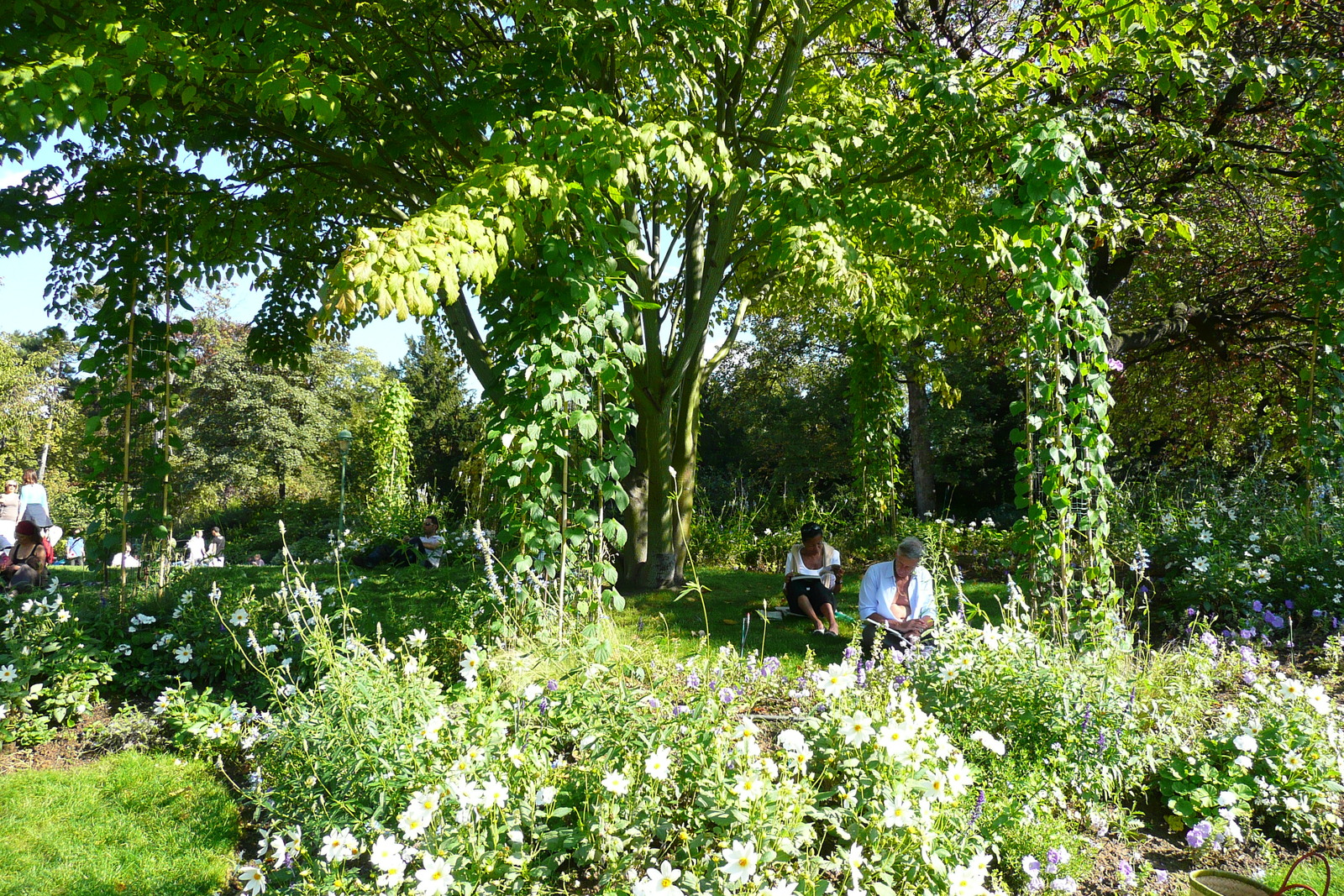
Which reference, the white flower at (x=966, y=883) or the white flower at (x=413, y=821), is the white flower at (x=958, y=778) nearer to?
the white flower at (x=966, y=883)

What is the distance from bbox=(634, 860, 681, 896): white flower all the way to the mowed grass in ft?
5.64

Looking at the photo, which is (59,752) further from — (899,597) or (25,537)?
(899,597)

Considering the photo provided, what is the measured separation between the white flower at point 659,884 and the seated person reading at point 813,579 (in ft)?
12.3

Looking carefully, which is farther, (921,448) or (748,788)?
(921,448)

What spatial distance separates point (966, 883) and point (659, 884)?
739 millimetres

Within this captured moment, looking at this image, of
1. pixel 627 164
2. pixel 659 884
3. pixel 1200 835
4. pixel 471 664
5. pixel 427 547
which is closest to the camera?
pixel 659 884

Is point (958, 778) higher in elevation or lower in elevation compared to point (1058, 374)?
lower

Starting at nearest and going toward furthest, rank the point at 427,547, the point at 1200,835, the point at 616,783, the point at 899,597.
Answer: the point at 616,783 < the point at 1200,835 < the point at 899,597 < the point at 427,547

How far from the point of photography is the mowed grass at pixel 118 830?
2.59 metres

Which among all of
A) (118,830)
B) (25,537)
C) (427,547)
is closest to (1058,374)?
(118,830)

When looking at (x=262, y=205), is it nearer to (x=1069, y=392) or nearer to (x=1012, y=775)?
(x=1069, y=392)

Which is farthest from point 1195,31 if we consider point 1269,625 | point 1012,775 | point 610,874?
point 610,874

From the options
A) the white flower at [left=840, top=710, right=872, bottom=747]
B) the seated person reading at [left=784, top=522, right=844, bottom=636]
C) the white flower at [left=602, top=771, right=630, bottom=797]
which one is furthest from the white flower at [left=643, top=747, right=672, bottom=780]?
the seated person reading at [left=784, top=522, right=844, bottom=636]

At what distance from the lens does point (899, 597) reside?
14.4 ft
